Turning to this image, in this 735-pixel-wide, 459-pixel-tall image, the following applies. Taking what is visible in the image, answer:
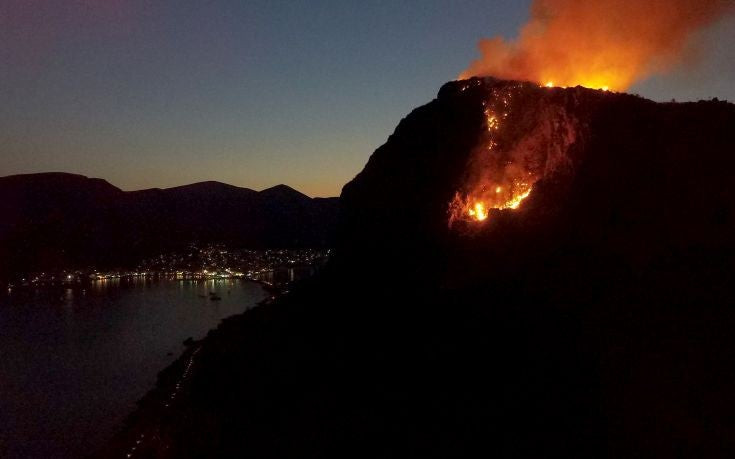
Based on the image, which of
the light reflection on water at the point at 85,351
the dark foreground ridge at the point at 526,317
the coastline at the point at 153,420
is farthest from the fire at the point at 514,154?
the light reflection on water at the point at 85,351

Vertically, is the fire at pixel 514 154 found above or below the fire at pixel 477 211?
above

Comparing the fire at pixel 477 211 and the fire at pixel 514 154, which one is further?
the fire at pixel 514 154

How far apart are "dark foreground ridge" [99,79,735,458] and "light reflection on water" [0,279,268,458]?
1342cm

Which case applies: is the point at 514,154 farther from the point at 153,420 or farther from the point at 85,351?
the point at 85,351

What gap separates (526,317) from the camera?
17.4 m

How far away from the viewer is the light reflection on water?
34688 mm

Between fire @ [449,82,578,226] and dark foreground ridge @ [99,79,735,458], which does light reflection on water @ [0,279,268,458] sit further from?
fire @ [449,82,578,226]

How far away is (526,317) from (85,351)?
187ft

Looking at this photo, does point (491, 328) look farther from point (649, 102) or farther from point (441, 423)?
point (649, 102)

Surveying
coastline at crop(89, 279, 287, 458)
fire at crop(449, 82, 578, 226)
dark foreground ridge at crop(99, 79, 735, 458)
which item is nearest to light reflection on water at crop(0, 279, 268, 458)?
coastline at crop(89, 279, 287, 458)

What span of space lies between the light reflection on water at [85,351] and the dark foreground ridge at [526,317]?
13.4 meters

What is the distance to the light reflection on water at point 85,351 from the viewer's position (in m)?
34.7

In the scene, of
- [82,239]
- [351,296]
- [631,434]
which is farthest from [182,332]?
[82,239]

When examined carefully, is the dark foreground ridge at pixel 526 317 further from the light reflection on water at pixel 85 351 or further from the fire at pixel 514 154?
the light reflection on water at pixel 85 351
